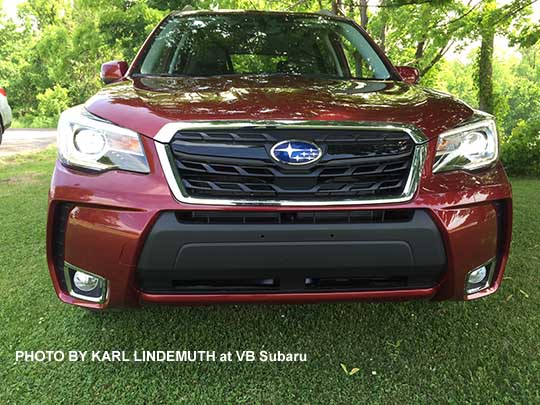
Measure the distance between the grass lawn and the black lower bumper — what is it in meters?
0.50

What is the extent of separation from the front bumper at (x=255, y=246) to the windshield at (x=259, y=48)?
4.25 feet

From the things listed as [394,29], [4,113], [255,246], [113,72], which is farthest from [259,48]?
[4,113]

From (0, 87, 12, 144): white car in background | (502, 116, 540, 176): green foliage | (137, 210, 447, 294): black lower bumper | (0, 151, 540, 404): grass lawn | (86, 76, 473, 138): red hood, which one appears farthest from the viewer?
(0, 87, 12, 144): white car in background

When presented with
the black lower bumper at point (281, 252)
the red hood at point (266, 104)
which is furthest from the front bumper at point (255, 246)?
the red hood at point (266, 104)

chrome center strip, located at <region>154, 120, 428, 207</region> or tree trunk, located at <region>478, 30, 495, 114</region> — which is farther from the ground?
chrome center strip, located at <region>154, 120, 428, 207</region>

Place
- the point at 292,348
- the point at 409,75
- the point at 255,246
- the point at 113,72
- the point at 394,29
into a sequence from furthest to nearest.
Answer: the point at 394,29
the point at 409,75
the point at 113,72
the point at 292,348
the point at 255,246

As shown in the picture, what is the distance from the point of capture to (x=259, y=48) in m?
3.24

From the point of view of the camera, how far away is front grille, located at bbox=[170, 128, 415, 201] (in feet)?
6.02

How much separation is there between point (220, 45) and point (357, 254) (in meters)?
1.94

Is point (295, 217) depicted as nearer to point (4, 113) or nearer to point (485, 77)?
point (4, 113)

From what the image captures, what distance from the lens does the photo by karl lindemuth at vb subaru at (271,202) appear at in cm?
180

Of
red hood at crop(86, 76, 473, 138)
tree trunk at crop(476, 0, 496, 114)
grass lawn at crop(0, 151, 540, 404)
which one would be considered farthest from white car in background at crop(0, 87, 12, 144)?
tree trunk at crop(476, 0, 496, 114)

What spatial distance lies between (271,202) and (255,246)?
18cm

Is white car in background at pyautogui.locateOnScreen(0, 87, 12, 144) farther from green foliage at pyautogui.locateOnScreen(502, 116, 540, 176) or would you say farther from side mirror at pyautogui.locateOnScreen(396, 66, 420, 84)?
green foliage at pyautogui.locateOnScreen(502, 116, 540, 176)
